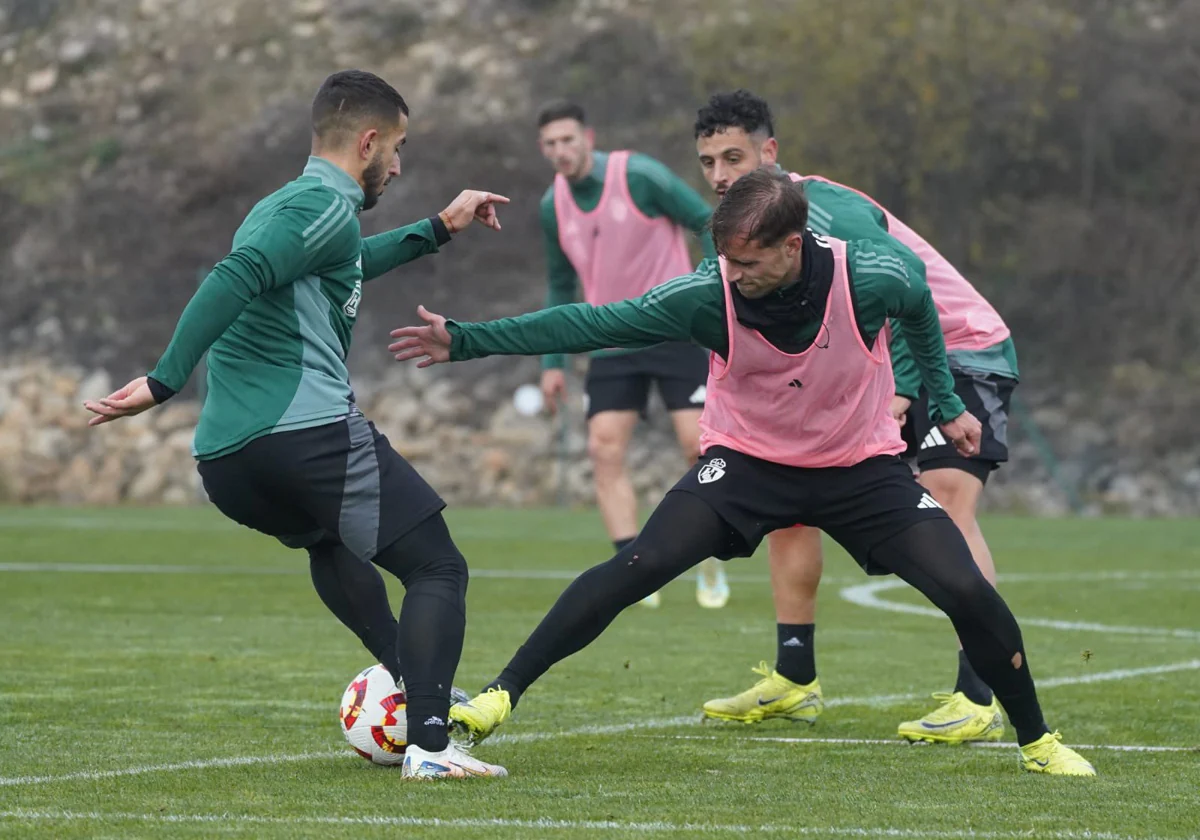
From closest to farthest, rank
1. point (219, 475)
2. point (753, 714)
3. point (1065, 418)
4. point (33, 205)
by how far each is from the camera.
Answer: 1. point (219, 475)
2. point (753, 714)
3. point (1065, 418)
4. point (33, 205)

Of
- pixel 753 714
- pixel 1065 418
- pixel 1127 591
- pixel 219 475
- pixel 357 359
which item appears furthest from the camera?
pixel 357 359

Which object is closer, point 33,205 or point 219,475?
point 219,475

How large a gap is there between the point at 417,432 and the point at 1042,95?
1028cm

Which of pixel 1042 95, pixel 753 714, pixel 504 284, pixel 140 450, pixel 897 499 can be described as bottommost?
pixel 753 714

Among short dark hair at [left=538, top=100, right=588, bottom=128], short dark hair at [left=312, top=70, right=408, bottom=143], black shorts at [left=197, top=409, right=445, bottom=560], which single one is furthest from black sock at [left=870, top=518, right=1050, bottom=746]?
short dark hair at [left=538, top=100, right=588, bottom=128]

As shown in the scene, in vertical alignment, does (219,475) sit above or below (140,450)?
below

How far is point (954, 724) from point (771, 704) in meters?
0.69

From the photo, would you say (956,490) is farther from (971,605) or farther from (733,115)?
(733,115)

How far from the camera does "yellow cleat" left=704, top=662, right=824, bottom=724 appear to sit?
21.4ft

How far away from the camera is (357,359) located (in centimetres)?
2780

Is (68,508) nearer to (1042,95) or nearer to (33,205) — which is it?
(33,205)

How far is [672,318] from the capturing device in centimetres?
530

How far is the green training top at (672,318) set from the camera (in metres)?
5.29

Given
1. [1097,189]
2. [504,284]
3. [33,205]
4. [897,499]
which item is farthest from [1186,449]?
[897,499]
